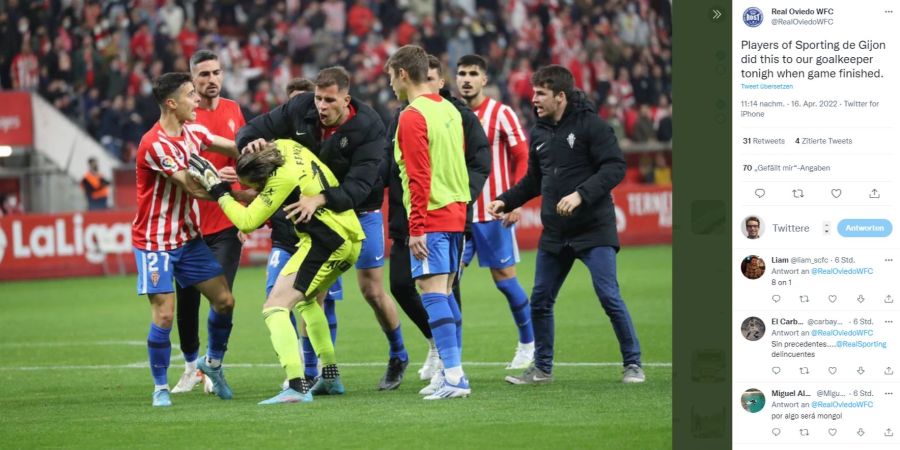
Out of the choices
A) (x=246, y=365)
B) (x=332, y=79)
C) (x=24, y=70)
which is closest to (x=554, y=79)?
(x=332, y=79)

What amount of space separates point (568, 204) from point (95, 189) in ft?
48.7

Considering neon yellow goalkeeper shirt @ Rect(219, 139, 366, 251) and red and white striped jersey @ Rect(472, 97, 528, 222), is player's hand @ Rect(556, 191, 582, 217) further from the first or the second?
red and white striped jersey @ Rect(472, 97, 528, 222)

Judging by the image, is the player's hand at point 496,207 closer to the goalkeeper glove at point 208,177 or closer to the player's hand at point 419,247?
the player's hand at point 419,247

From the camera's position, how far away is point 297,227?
318 inches

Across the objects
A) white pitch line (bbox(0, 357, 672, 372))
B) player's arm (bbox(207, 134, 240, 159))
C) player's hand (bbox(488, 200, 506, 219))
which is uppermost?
player's arm (bbox(207, 134, 240, 159))

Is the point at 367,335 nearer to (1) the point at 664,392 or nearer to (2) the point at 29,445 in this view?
(1) the point at 664,392

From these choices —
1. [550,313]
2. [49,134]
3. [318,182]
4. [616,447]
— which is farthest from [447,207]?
[49,134]

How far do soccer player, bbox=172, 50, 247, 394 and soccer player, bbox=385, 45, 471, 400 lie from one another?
1909 mm

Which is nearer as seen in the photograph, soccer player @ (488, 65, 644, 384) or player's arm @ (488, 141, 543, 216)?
soccer player @ (488, 65, 644, 384)

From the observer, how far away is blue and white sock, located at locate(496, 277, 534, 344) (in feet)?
34.1

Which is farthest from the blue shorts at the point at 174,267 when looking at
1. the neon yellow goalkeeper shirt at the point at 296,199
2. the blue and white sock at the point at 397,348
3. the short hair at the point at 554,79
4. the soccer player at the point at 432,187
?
the short hair at the point at 554,79

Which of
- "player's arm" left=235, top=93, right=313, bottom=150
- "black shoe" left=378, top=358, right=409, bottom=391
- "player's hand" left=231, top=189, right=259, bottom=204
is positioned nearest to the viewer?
"player's hand" left=231, top=189, right=259, bottom=204
